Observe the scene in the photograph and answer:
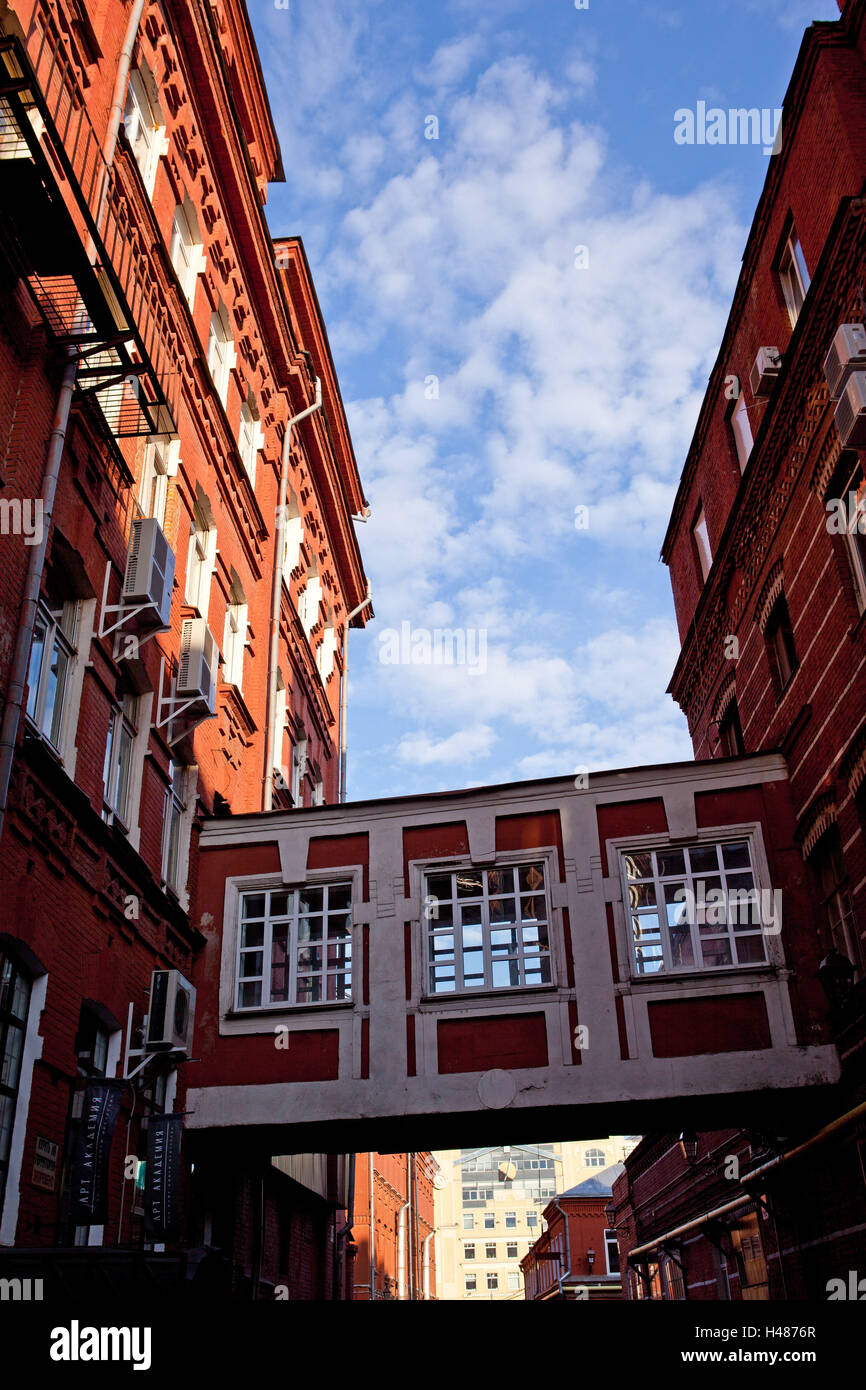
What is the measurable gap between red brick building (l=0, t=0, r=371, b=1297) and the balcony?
33 mm

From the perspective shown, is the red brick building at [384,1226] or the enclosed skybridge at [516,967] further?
the red brick building at [384,1226]

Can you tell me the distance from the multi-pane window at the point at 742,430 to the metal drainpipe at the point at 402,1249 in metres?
41.7

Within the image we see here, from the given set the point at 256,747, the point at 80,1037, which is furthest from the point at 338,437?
the point at 80,1037

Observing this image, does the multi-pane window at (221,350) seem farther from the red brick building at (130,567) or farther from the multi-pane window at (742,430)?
the multi-pane window at (742,430)

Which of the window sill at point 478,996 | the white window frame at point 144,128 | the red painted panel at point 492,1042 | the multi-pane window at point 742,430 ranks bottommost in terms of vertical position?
the red painted panel at point 492,1042

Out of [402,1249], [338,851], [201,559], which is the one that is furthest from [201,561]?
[402,1249]

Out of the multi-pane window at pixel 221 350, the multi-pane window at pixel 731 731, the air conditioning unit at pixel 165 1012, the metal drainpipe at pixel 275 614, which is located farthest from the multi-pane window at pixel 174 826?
the multi-pane window at pixel 731 731

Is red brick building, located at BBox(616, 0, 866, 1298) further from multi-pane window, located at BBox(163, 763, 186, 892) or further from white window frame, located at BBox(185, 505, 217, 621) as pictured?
white window frame, located at BBox(185, 505, 217, 621)

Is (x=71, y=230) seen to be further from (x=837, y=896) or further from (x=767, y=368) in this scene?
(x=837, y=896)

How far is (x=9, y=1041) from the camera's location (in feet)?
34.0

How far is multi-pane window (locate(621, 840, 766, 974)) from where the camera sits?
14.5 m

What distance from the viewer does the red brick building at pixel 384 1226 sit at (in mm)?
40125
